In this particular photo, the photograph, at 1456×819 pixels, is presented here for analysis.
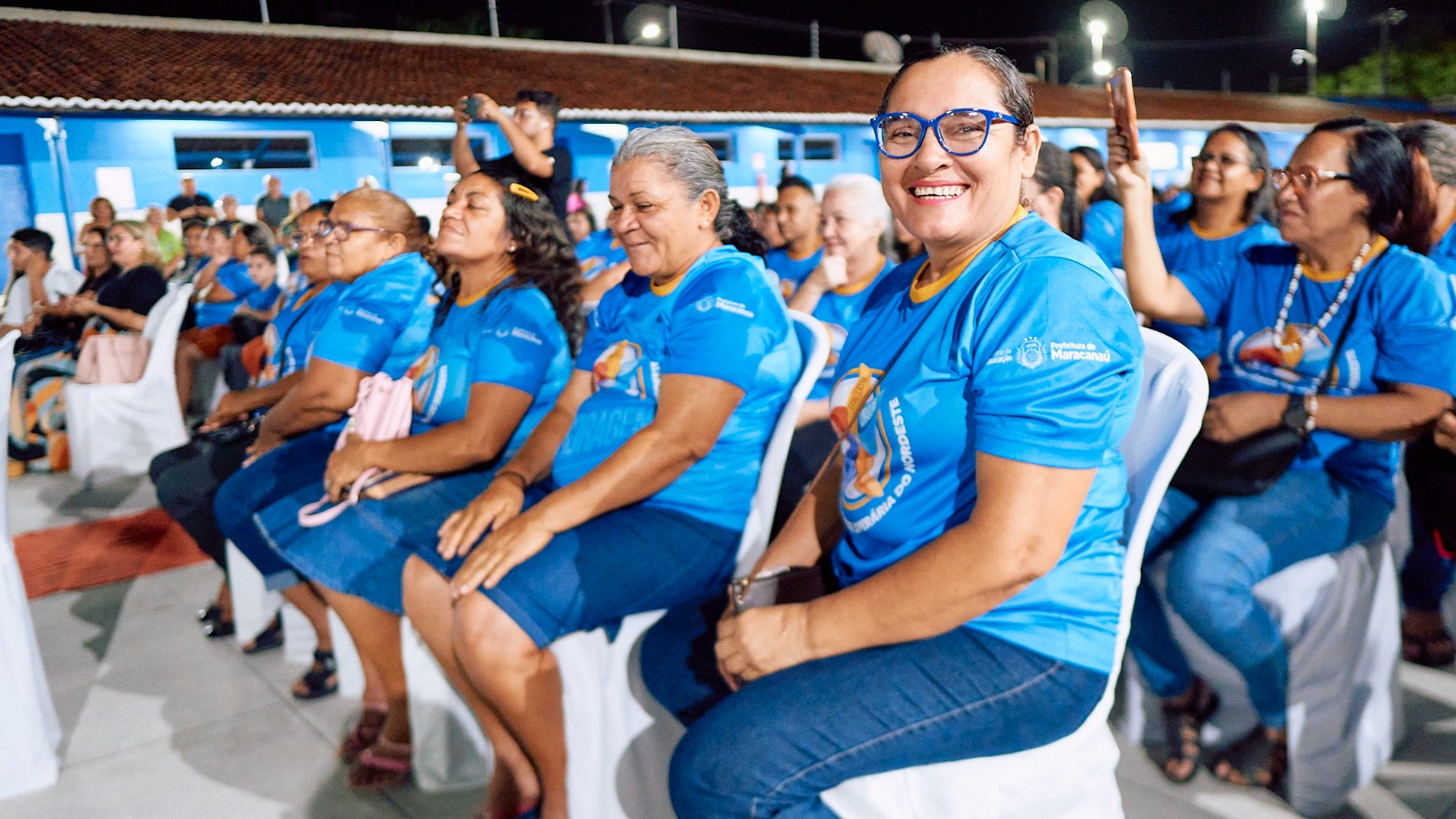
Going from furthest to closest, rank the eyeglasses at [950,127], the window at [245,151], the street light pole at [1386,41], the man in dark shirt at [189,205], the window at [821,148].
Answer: the street light pole at [1386,41] → the window at [821,148] → the window at [245,151] → the man in dark shirt at [189,205] → the eyeglasses at [950,127]

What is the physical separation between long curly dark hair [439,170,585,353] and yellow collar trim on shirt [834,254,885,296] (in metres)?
1.08

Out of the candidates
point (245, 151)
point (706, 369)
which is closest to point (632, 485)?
point (706, 369)

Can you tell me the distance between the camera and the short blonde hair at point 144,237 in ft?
20.3

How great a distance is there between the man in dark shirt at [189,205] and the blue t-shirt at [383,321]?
335 inches

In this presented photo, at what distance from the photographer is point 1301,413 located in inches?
76.4

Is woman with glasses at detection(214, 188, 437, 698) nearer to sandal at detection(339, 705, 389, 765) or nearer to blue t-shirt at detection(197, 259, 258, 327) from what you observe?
sandal at detection(339, 705, 389, 765)

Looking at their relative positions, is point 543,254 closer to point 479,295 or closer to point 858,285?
point 479,295

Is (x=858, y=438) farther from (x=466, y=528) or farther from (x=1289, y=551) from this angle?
(x=1289, y=551)

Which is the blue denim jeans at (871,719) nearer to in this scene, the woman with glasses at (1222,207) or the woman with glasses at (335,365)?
the woman with glasses at (335,365)

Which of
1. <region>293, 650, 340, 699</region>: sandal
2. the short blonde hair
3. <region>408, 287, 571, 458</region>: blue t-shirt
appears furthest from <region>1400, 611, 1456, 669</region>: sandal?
the short blonde hair

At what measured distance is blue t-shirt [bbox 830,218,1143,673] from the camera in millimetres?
1123

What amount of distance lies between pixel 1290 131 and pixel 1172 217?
24409mm

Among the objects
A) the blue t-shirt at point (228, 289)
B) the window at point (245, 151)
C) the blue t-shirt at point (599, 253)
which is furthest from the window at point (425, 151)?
the blue t-shirt at point (599, 253)

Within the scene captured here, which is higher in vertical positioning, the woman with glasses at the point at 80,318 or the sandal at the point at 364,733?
the woman with glasses at the point at 80,318
